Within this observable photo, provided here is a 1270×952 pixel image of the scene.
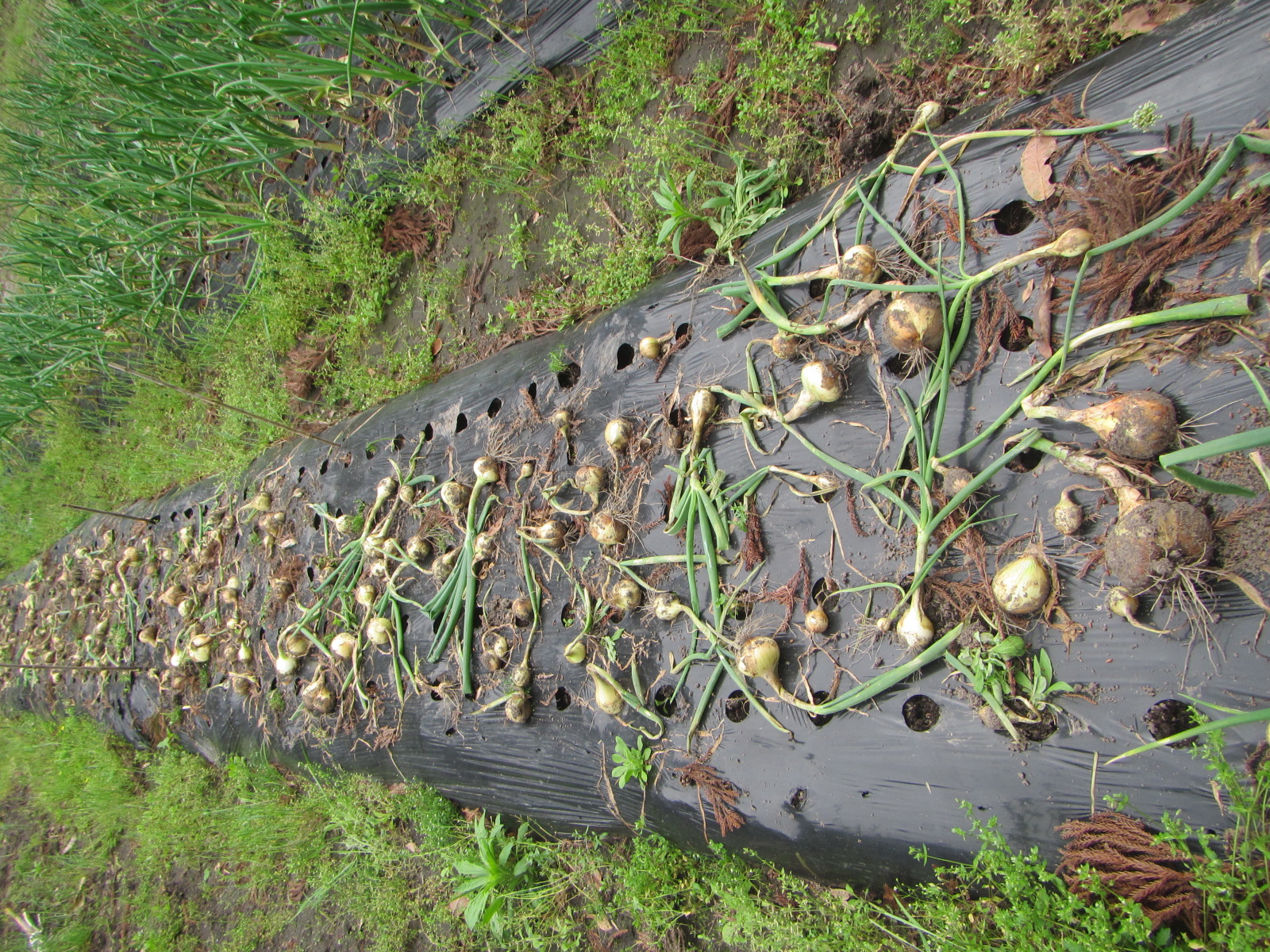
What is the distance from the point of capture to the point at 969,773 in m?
1.17

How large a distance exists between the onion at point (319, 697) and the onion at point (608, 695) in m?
1.40

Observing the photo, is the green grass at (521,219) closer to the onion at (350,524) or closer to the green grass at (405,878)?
the onion at (350,524)

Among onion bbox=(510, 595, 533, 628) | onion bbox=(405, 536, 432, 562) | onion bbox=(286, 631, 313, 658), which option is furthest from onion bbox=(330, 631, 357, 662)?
onion bbox=(510, 595, 533, 628)

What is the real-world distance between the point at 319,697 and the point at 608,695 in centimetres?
147

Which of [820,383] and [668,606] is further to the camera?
[668,606]

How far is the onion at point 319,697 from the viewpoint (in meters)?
2.53

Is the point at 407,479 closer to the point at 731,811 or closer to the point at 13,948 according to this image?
the point at 731,811

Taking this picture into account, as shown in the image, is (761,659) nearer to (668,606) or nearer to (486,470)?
(668,606)

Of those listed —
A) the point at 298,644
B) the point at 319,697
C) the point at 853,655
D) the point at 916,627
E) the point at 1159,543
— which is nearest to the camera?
the point at 1159,543

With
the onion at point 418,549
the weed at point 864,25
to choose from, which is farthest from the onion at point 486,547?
the weed at point 864,25

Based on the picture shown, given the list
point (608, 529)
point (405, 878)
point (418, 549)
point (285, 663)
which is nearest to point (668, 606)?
point (608, 529)

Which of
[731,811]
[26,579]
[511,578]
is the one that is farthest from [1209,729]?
[26,579]

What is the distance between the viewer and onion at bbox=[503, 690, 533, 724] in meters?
1.88

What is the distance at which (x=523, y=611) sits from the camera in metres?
1.93
